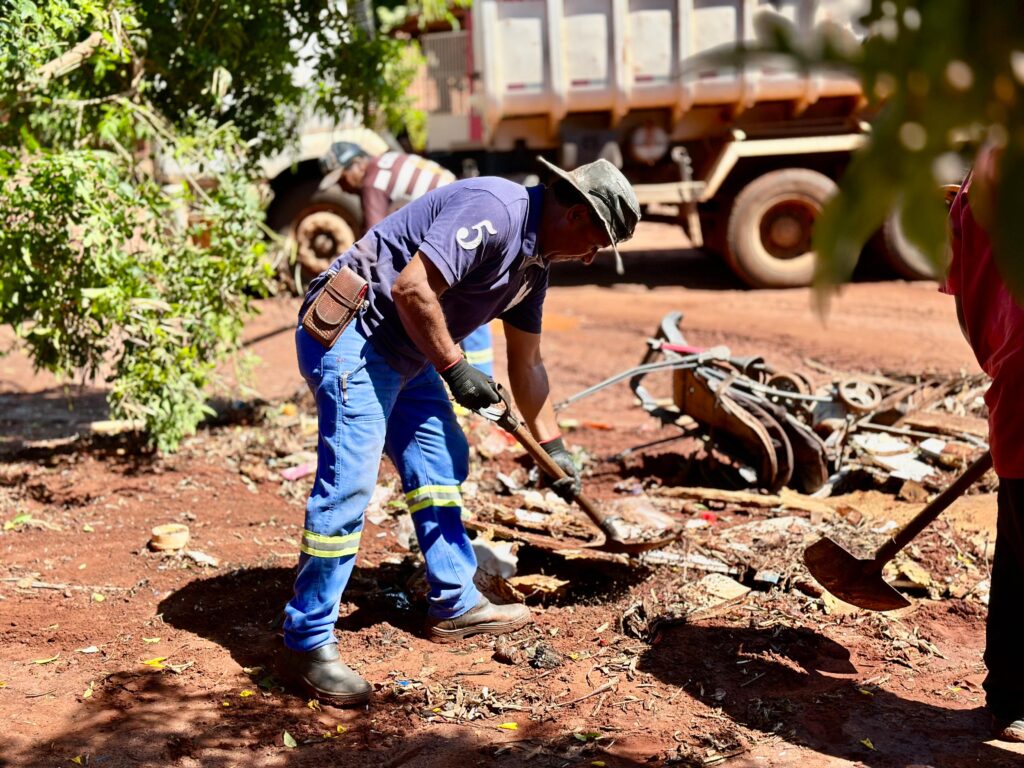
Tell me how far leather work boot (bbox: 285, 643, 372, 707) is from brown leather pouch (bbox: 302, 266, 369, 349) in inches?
41.8

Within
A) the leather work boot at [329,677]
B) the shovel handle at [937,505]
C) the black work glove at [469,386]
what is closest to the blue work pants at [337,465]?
the leather work boot at [329,677]

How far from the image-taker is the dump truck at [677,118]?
10031mm

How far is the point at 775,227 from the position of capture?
1096 centimetres

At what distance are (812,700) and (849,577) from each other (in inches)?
20.6

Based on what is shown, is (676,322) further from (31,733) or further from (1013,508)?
(31,733)

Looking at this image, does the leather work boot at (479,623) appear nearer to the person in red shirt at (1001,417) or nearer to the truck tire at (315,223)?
the person in red shirt at (1001,417)

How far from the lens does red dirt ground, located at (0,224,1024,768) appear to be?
3.42 meters

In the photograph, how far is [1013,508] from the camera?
3.18m

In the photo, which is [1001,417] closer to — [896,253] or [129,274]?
[129,274]

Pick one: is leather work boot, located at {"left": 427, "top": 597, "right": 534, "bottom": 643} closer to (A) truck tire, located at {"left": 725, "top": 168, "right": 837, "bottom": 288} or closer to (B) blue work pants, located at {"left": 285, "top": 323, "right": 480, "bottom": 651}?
(B) blue work pants, located at {"left": 285, "top": 323, "right": 480, "bottom": 651}

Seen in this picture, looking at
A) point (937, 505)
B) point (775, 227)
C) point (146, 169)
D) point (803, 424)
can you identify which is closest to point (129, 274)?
point (146, 169)

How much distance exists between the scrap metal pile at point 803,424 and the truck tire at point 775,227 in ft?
16.1

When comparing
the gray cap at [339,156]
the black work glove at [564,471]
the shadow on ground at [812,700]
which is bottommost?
the shadow on ground at [812,700]

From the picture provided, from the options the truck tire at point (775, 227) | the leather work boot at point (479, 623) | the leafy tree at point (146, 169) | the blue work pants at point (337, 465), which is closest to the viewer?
the blue work pants at point (337, 465)
